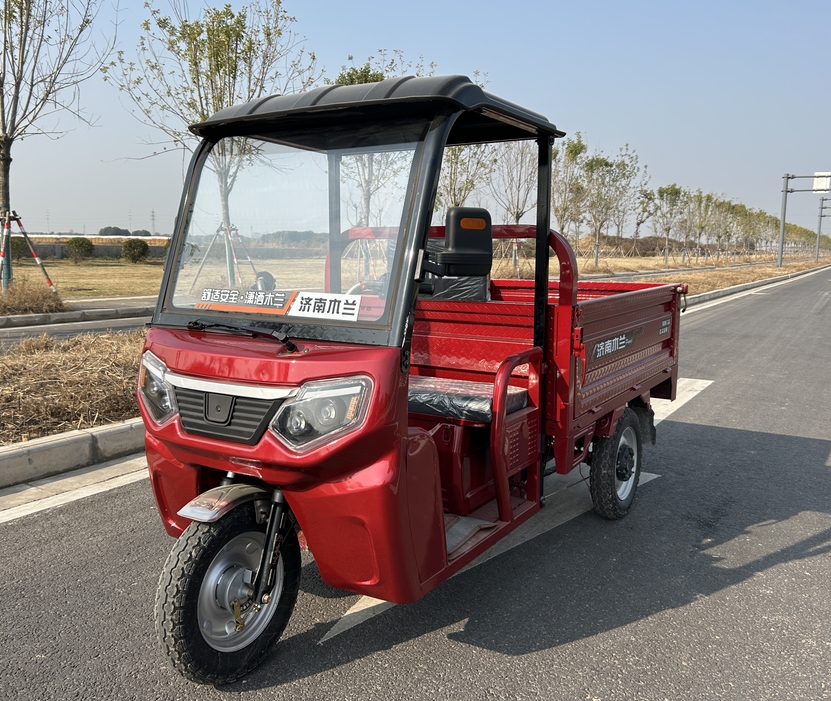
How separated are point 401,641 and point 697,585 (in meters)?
1.58

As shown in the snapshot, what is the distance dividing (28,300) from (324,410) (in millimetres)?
13529

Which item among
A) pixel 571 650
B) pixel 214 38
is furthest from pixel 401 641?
pixel 214 38

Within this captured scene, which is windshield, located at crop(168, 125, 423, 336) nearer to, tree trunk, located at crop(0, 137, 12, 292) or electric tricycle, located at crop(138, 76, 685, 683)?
electric tricycle, located at crop(138, 76, 685, 683)

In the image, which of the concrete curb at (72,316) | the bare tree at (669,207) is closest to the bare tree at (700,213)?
the bare tree at (669,207)

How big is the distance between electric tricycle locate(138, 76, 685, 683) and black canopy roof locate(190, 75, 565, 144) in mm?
11

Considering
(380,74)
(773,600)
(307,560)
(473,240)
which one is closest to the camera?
(473,240)

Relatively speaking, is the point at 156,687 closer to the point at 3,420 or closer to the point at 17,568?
the point at 17,568

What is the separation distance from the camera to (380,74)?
15516 mm

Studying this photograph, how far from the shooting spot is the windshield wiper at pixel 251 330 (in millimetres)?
2609

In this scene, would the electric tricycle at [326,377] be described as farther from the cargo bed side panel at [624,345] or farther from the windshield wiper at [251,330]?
the cargo bed side panel at [624,345]

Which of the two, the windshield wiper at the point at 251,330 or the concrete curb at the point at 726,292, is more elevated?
the windshield wiper at the point at 251,330

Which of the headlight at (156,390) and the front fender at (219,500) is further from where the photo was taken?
the headlight at (156,390)

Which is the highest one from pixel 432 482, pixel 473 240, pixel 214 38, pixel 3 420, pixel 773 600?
pixel 214 38

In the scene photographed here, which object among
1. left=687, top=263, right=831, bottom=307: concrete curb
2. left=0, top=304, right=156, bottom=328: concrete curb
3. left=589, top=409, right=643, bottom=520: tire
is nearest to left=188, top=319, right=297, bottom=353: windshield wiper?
left=589, top=409, right=643, bottom=520: tire
